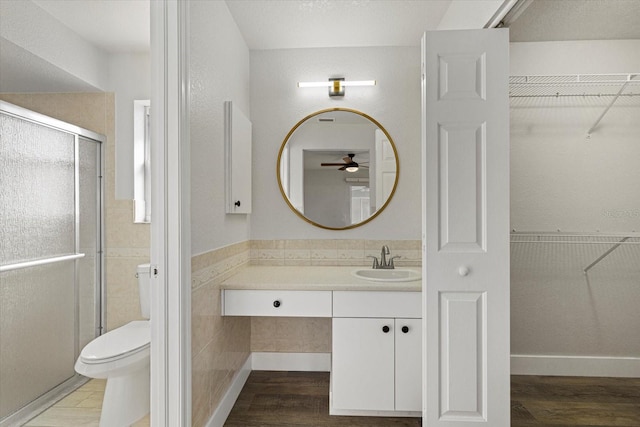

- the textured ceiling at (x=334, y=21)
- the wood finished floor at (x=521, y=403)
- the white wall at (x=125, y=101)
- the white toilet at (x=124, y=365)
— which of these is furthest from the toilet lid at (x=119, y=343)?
the textured ceiling at (x=334, y=21)

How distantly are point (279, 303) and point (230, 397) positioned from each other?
0.69 metres

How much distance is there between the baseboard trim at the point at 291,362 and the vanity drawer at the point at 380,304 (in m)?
0.92

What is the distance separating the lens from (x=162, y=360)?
5.66 ft

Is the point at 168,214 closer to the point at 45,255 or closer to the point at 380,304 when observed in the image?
the point at 45,255

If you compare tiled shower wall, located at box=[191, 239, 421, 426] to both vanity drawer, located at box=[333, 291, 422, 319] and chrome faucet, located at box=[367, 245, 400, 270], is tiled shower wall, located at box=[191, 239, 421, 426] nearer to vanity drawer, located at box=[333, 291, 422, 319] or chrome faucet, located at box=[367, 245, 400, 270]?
chrome faucet, located at box=[367, 245, 400, 270]

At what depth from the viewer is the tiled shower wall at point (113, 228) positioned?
1374 mm

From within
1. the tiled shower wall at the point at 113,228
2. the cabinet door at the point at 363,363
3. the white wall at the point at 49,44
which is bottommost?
the cabinet door at the point at 363,363

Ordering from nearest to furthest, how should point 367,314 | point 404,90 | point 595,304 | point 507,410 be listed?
point 507,410
point 367,314
point 595,304
point 404,90

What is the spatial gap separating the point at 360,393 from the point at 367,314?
46 cm

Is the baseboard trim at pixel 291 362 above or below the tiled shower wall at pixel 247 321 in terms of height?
below

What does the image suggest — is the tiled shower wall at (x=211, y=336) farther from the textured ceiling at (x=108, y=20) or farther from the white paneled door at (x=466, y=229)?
the white paneled door at (x=466, y=229)

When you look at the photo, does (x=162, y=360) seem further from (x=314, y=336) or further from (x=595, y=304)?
(x=595, y=304)

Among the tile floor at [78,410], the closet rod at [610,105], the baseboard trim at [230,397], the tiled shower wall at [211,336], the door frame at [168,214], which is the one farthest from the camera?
the closet rod at [610,105]

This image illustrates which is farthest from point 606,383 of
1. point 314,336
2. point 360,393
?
point 314,336
